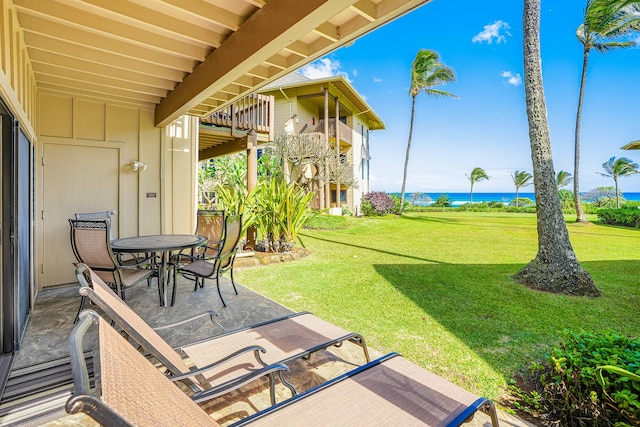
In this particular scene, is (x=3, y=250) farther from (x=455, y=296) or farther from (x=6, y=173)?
(x=455, y=296)

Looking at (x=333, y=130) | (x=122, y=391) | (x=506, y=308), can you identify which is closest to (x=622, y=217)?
(x=333, y=130)

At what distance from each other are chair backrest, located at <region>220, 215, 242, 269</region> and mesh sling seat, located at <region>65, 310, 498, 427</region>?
298cm

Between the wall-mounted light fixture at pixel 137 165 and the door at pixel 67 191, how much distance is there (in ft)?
0.85

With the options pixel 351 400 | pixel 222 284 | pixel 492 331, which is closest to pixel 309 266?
pixel 222 284

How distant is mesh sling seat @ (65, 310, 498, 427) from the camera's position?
0.71m

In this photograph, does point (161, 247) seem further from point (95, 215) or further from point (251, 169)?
point (251, 169)

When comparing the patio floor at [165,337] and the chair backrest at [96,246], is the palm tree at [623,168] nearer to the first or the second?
the patio floor at [165,337]

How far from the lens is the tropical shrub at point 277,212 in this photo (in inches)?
297

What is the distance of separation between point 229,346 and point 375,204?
18356 millimetres

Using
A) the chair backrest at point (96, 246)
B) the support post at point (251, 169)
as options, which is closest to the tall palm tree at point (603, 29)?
the support post at point (251, 169)

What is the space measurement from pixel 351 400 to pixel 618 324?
422 centimetres

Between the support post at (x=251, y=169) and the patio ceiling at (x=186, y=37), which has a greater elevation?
the patio ceiling at (x=186, y=37)

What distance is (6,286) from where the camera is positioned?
2.85 meters

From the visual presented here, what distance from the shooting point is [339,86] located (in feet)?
54.6
